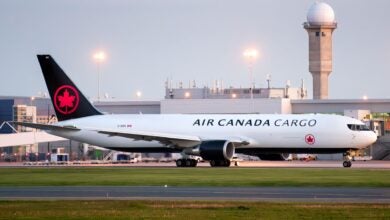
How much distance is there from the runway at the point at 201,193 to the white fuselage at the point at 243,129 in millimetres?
33083

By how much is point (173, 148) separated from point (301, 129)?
1174 cm

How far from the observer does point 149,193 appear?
164 feet

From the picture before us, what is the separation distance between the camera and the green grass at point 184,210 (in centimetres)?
3703

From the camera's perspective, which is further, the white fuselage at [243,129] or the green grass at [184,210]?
the white fuselage at [243,129]

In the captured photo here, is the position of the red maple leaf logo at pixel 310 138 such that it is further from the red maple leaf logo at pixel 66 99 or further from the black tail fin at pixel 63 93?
the red maple leaf logo at pixel 66 99

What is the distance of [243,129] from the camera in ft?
290

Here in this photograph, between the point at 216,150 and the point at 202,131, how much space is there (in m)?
5.43

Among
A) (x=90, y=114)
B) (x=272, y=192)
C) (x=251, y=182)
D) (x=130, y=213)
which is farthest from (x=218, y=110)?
(x=130, y=213)

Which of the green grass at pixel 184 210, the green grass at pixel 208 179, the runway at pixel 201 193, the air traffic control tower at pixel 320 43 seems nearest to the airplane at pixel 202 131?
the green grass at pixel 208 179

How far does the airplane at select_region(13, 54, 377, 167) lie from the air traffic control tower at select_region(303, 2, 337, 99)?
7619 centimetres

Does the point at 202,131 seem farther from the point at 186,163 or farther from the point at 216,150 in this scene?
the point at 216,150

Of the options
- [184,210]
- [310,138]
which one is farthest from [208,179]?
[310,138]

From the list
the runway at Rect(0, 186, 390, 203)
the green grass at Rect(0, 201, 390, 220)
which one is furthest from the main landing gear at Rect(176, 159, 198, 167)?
the green grass at Rect(0, 201, 390, 220)

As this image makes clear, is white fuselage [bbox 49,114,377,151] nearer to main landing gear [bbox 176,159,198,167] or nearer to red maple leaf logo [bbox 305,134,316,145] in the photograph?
red maple leaf logo [bbox 305,134,316,145]
